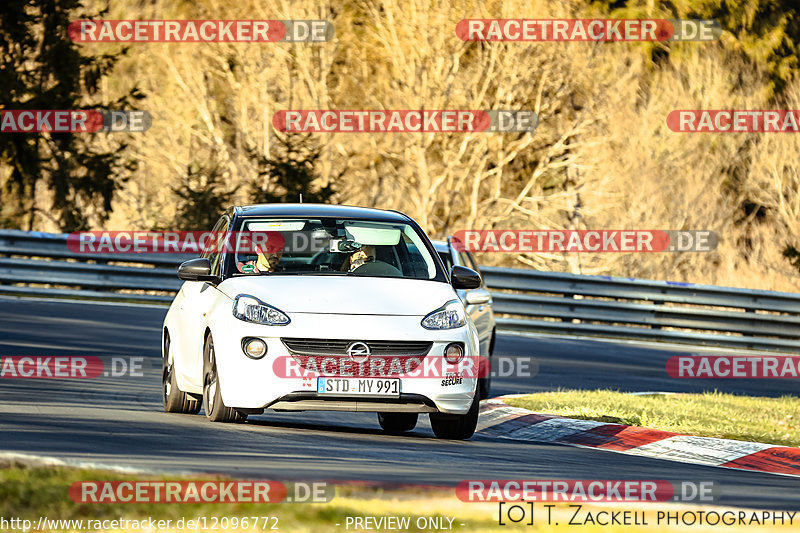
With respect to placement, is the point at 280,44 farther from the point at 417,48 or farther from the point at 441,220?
the point at 441,220

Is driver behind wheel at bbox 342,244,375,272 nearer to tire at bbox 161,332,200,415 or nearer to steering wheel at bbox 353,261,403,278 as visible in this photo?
steering wheel at bbox 353,261,403,278

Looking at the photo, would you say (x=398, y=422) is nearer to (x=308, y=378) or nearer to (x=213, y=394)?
(x=213, y=394)

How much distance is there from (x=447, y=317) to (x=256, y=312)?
4.59ft

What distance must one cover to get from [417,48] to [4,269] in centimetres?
1721

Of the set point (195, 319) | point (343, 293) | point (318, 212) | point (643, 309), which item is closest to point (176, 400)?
point (195, 319)

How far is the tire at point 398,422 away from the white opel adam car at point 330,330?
0.79m

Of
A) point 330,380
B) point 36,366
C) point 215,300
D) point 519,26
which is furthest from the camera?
point 519,26

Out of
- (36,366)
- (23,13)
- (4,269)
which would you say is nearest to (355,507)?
(36,366)

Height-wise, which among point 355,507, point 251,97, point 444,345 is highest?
point 251,97

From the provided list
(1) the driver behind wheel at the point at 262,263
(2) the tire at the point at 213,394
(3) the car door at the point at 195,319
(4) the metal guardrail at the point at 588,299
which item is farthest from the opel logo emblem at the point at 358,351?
(4) the metal guardrail at the point at 588,299

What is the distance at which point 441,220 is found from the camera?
138ft

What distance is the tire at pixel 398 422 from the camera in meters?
12.3

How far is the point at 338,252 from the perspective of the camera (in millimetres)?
11695

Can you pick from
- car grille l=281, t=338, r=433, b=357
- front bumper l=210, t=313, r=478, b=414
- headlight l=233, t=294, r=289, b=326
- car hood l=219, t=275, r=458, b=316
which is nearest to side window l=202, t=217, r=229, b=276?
car hood l=219, t=275, r=458, b=316
